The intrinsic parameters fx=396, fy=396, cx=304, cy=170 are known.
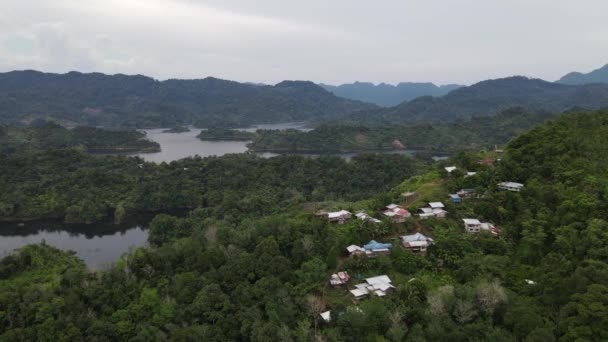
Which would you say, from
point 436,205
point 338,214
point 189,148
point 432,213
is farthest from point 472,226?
point 189,148

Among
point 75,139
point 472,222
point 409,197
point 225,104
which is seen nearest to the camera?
point 472,222

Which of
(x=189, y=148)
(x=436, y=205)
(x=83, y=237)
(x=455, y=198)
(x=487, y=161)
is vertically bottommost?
(x=83, y=237)

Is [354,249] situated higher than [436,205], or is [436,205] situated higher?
[436,205]

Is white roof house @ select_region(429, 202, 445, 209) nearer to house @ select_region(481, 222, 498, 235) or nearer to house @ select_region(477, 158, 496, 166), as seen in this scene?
house @ select_region(481, 222, 498, 235)

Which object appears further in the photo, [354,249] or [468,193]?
[468,193]

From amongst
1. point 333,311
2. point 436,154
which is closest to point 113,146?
point 436,154

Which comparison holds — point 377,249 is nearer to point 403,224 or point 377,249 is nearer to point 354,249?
point 354,249

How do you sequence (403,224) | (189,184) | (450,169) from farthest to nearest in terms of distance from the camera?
(189,184), (450,169), (403,224)
